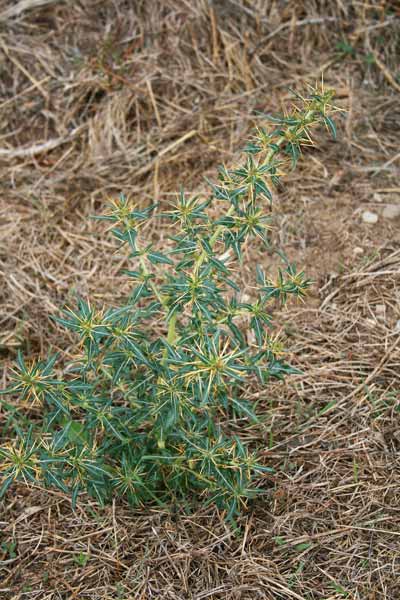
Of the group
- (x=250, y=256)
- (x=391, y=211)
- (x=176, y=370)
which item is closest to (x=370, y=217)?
(x=391, y=211)

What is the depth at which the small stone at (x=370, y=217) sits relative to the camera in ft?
11.3

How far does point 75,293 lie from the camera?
3.27m

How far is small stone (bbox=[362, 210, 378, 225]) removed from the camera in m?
3.43

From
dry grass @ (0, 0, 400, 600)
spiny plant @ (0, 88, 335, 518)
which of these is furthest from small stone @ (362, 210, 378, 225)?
spiny plant @ (0, 88, 335, 518)

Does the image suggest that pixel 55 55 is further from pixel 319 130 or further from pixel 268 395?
pixel 268 395

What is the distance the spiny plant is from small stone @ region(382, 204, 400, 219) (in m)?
1.28

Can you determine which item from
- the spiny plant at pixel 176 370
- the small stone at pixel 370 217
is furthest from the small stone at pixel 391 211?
the spiny plant at pixel 176 370

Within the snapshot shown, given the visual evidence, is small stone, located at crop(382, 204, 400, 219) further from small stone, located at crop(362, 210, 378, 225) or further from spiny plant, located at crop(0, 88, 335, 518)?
spiny plant, located at crop(0, 88, 335, 518)

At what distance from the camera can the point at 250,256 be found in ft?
11.1

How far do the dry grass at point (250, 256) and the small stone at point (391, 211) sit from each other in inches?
2.0

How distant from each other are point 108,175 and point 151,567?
199cm

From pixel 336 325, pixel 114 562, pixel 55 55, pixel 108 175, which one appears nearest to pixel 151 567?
pixel 114 562

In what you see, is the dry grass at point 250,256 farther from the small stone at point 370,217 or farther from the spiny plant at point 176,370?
the spiny plant at point 176,370

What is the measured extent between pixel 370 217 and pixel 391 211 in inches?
4.0
